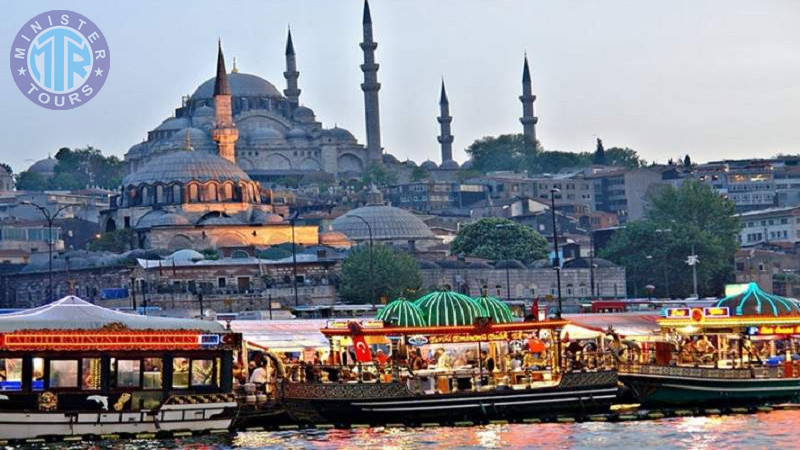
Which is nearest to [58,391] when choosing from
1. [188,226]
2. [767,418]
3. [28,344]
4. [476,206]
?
[28,344]

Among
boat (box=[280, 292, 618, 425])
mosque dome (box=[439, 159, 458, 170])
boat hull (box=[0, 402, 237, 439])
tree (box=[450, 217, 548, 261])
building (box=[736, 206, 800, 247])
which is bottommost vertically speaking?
boat hull (box=[0, 402, 237, 439])

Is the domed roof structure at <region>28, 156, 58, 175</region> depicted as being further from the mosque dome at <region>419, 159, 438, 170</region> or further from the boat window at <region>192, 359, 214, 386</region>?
the boat window at <region>192, 359, 214, 386</region>

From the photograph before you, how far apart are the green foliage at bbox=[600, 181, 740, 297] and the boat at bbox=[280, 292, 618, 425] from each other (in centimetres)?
5899

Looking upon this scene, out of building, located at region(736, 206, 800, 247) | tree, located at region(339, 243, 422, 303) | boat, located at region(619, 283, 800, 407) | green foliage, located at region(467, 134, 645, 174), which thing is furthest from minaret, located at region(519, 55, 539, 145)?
boat, located at region(619, 283, 800, 407)

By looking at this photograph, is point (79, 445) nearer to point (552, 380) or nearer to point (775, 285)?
point (552, 380)

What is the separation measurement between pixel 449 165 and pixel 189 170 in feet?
183

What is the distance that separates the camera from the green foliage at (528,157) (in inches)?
6732

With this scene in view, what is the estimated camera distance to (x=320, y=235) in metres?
108

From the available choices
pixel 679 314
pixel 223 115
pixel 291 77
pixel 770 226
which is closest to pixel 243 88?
pixel 291 77

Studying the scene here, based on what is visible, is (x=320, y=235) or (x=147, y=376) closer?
(x=147, y=376)

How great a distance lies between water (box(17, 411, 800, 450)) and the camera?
3269 centimetres

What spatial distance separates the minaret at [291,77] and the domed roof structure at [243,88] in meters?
2.57

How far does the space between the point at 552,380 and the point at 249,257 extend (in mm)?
61465

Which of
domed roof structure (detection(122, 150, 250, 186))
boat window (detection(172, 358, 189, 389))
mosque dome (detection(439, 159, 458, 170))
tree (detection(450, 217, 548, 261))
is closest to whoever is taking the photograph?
boat window (detection(172, 358, 189, 389))
